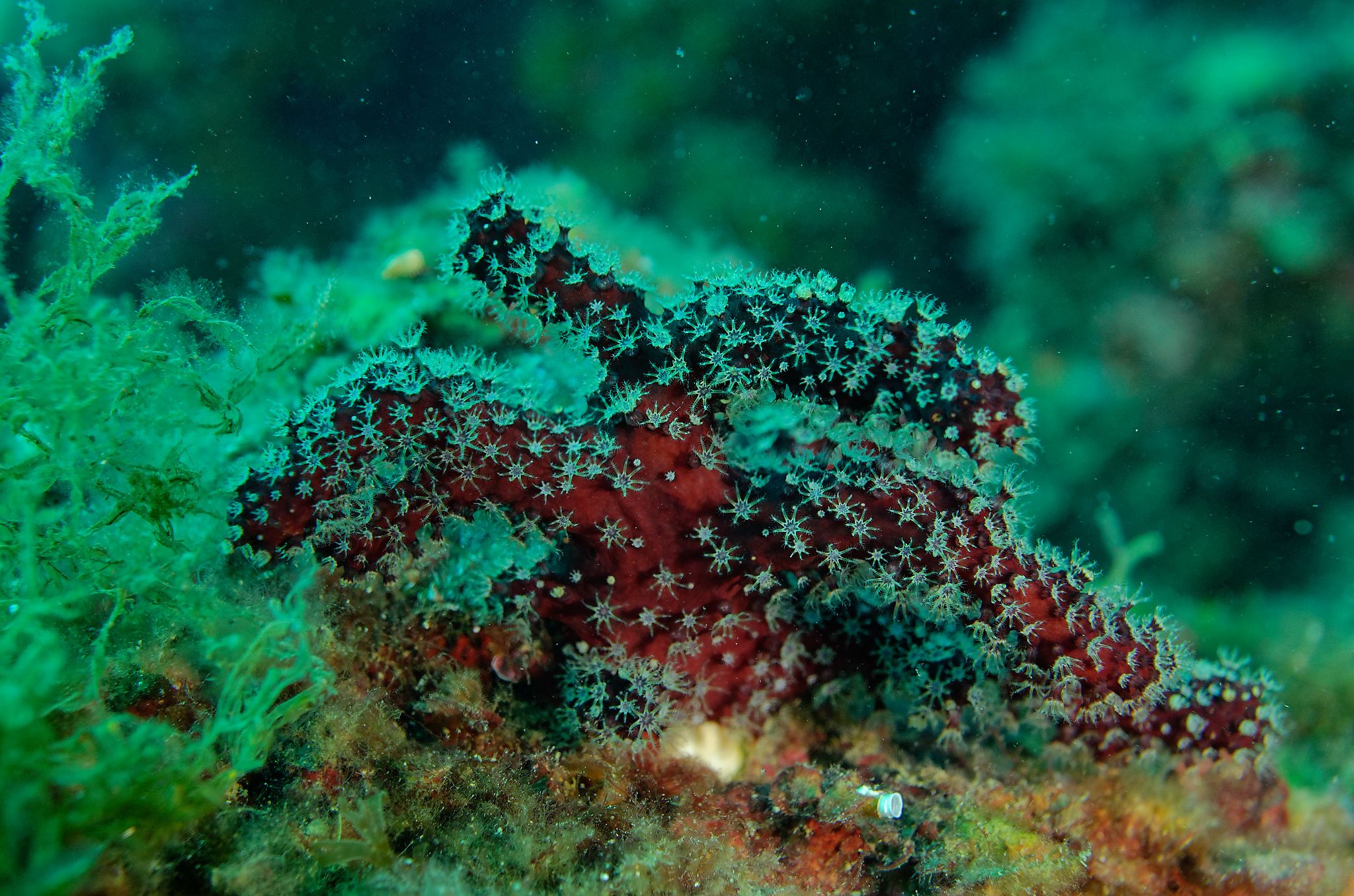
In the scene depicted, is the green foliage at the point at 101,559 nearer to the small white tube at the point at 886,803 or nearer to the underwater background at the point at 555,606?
the underwater background at the point at 555,606

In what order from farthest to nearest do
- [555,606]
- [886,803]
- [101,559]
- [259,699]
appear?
[555,606]
[886,803]
[101,559]
[259,699]

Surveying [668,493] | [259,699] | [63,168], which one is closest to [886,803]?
[668,493]

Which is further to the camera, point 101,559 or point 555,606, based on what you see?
point 555,606

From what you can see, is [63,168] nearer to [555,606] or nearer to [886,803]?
[555,606]

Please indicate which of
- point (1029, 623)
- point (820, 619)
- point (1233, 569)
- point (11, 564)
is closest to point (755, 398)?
point (820, 619)

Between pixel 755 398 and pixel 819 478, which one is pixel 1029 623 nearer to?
pixel 819 478

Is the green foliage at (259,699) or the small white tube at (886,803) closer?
the green foliage at (259,699)

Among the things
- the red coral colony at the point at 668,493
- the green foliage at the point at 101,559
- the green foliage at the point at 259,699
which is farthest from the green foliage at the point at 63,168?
the green foliage at the point at 259,699
